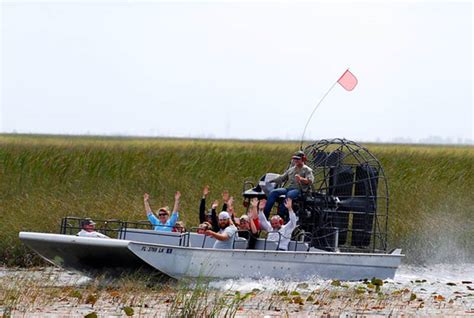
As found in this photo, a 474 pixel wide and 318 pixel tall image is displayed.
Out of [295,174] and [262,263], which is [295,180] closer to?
[295,174]

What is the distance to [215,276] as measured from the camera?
18766mm

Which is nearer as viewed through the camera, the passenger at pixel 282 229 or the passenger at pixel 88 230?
the passenger at pixel 88 230

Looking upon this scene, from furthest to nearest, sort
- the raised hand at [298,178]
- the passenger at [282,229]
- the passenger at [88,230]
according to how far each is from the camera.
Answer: the raised hand at [298,178] < the passenger at [282,229] < the passenger at [88,230]

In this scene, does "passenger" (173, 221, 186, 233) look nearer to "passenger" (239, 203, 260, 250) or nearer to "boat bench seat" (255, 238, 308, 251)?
"passenger" (239, 203, 260, 250)

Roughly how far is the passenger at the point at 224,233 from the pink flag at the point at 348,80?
435 centimetres

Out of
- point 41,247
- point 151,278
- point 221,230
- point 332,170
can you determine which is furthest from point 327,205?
point 41,247

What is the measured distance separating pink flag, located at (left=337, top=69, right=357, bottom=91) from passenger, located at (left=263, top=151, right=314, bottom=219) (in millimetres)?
2264

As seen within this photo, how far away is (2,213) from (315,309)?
34.6 ft

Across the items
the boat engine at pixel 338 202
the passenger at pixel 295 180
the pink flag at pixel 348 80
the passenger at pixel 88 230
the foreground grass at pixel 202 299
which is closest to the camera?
the foreground grass at pixel 202 299

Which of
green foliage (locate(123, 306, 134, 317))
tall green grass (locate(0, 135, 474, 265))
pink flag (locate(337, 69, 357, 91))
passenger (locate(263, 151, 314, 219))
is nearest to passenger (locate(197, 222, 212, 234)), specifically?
passenger (locate(263, 151, 314, 219))

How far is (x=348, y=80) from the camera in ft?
73.8

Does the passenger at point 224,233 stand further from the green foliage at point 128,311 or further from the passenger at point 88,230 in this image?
the green foliage at point 128,311

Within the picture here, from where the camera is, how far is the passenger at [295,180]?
2053 cm

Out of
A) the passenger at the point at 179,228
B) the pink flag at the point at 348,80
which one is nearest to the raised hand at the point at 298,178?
the passenger at the point at 179,228
